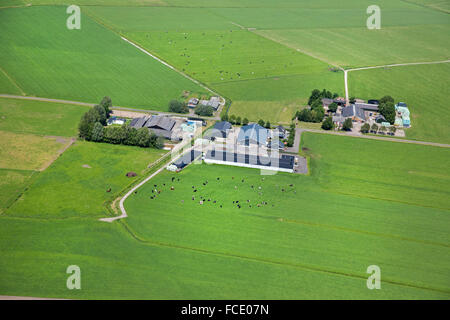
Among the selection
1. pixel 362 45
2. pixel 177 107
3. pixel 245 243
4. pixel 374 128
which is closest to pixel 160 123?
pixel 177 107

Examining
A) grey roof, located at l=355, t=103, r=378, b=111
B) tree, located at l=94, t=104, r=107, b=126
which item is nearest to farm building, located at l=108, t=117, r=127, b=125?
tree, located at l=94, t=104, r=107, b=126

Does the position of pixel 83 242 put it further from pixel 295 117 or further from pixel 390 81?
pixel 390 81

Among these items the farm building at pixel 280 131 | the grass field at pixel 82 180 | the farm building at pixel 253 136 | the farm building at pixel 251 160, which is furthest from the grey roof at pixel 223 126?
the grass field at pixel 82 180

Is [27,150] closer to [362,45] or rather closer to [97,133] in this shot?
[97,133]
